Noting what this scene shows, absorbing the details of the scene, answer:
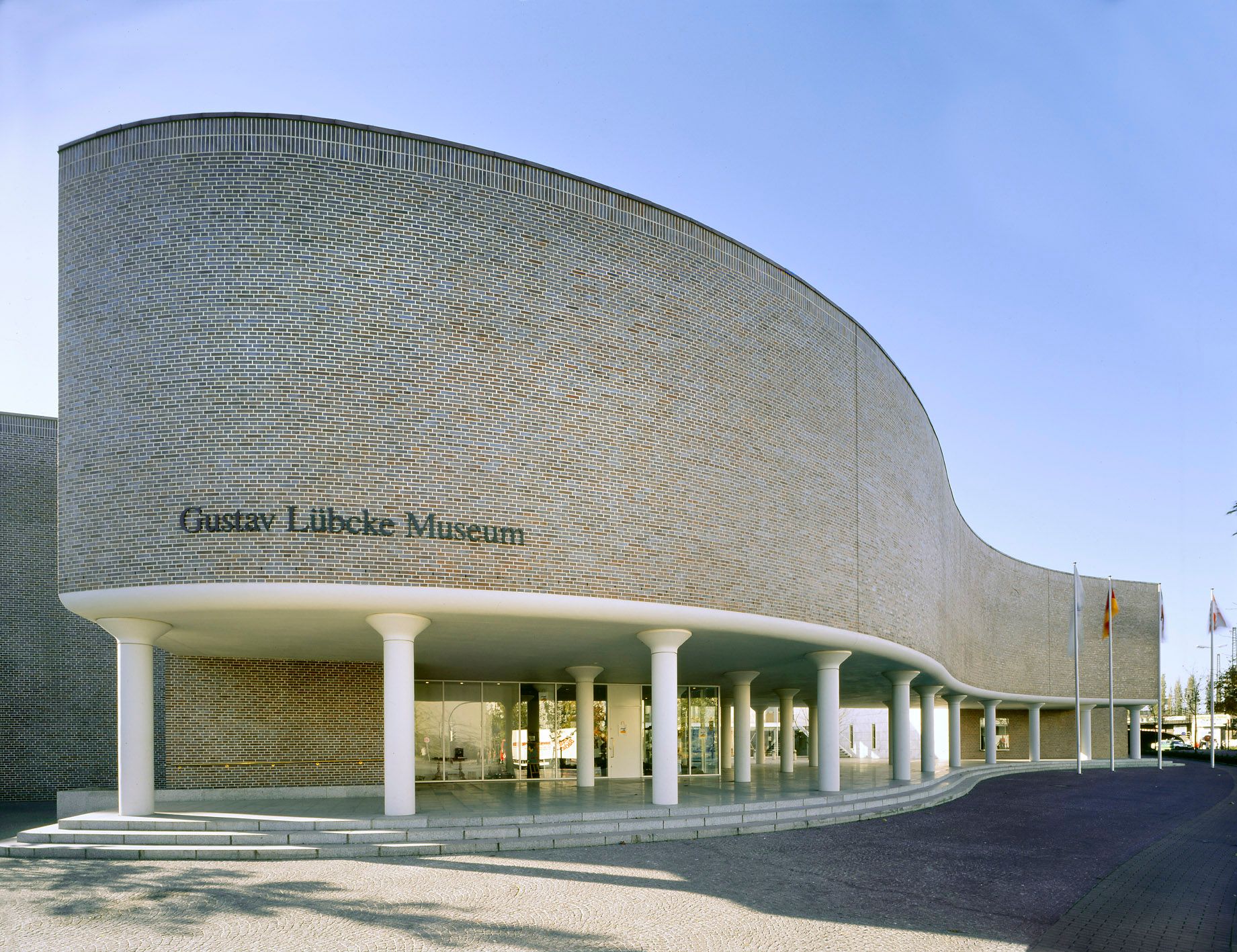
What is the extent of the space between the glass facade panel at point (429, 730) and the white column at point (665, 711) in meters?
10.3

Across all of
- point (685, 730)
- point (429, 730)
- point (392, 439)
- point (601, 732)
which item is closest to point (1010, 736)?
point (685, 730)

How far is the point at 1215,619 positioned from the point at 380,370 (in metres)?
46.7

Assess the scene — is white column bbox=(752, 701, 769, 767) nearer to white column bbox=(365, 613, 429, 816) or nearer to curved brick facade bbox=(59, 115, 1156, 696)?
curved brick facade bbox=(59, 115, 1156, 696)

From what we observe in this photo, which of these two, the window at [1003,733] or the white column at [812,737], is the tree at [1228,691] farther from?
the white column at [812,737]

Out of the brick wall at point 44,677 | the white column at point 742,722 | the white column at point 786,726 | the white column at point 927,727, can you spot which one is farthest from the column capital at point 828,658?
the brick wall at point 44,677

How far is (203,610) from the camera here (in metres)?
16.0

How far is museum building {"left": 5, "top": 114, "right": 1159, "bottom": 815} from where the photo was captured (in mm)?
15734

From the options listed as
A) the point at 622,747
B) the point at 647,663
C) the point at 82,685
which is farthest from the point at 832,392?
the point at 82,685

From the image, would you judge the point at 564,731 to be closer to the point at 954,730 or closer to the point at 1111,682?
the point at 954,730

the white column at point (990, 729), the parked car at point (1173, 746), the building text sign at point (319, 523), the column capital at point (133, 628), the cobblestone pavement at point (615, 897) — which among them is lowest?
the parked car at point (1173, 746)

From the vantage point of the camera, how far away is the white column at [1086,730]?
184 feet

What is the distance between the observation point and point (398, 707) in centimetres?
1652

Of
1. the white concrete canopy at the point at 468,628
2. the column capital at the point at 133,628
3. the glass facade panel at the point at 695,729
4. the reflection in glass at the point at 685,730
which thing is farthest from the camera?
the reflection in glass at the point at 685,730

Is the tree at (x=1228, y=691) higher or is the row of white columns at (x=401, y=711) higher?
the row of white columns at (x=401, y=711)
